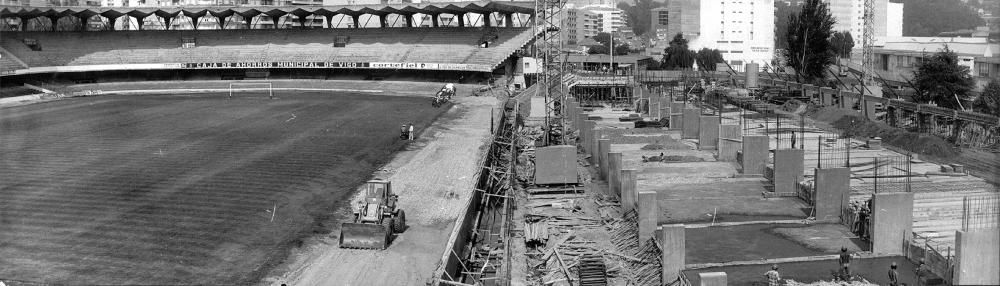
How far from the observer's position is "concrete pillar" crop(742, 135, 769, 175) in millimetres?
36906

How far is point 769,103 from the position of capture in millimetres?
71438

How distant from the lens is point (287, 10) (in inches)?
3639

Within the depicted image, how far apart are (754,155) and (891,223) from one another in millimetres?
13344

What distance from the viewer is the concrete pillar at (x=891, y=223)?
23688 millimetres

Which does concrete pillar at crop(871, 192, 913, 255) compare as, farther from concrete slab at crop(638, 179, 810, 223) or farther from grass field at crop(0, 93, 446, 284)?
grass field at crop(0, 93, 446, 284)

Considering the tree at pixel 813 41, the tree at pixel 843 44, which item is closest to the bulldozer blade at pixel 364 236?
the tree at pixel 813 41

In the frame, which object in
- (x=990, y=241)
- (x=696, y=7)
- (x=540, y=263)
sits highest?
(x=696, y=7)

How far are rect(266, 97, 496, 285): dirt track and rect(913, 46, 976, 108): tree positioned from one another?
87.3 feet

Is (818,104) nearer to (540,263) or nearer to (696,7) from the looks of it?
(540,263)

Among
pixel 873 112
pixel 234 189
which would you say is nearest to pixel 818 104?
pixel 873 112

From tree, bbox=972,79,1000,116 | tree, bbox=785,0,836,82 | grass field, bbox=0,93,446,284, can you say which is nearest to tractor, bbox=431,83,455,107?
grass field, bbox=0,93,446,284

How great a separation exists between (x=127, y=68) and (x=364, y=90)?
2322 centimetres

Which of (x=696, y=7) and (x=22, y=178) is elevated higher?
(x=696, y=7)

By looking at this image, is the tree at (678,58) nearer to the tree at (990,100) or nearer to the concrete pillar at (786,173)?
the tree at (990,100)
